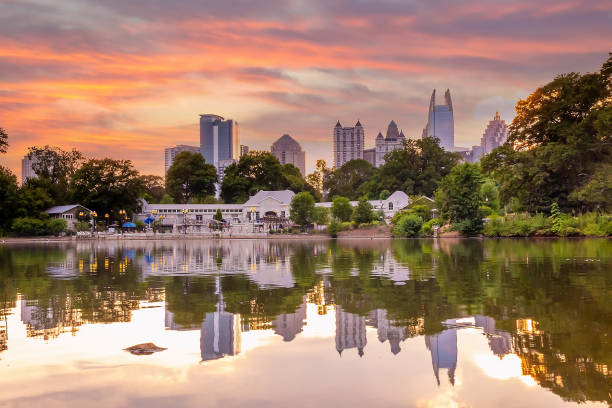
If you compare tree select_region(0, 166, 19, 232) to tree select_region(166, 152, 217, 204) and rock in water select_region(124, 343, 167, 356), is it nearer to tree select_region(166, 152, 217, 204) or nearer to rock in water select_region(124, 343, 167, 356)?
tree select_region(166, 152, 217, 204)

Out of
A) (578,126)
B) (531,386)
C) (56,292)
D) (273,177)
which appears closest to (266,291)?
(56,292)

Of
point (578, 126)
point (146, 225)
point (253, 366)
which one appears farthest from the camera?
point (146, 225)

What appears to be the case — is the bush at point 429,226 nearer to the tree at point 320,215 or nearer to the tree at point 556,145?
the tree at point 556,145

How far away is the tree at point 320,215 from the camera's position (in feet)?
270

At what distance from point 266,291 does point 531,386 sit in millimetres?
9705

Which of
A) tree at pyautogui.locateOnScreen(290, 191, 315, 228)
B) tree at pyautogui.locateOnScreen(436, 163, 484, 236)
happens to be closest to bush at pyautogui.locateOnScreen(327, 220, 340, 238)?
tree at pyautogui.locateOnScreen(290, 191, 315, 228)

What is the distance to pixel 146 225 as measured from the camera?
93.2 metres

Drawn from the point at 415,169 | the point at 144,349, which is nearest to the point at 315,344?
the point at 144,349

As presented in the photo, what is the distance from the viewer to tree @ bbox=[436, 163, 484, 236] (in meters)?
60.7

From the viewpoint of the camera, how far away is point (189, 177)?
116750mm

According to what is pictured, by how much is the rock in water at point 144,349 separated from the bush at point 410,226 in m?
59.2

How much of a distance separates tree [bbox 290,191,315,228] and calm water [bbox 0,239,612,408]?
6460cm

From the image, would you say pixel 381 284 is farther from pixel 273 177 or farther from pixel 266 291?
pixel 273 177

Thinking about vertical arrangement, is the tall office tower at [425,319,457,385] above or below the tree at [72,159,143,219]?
below
